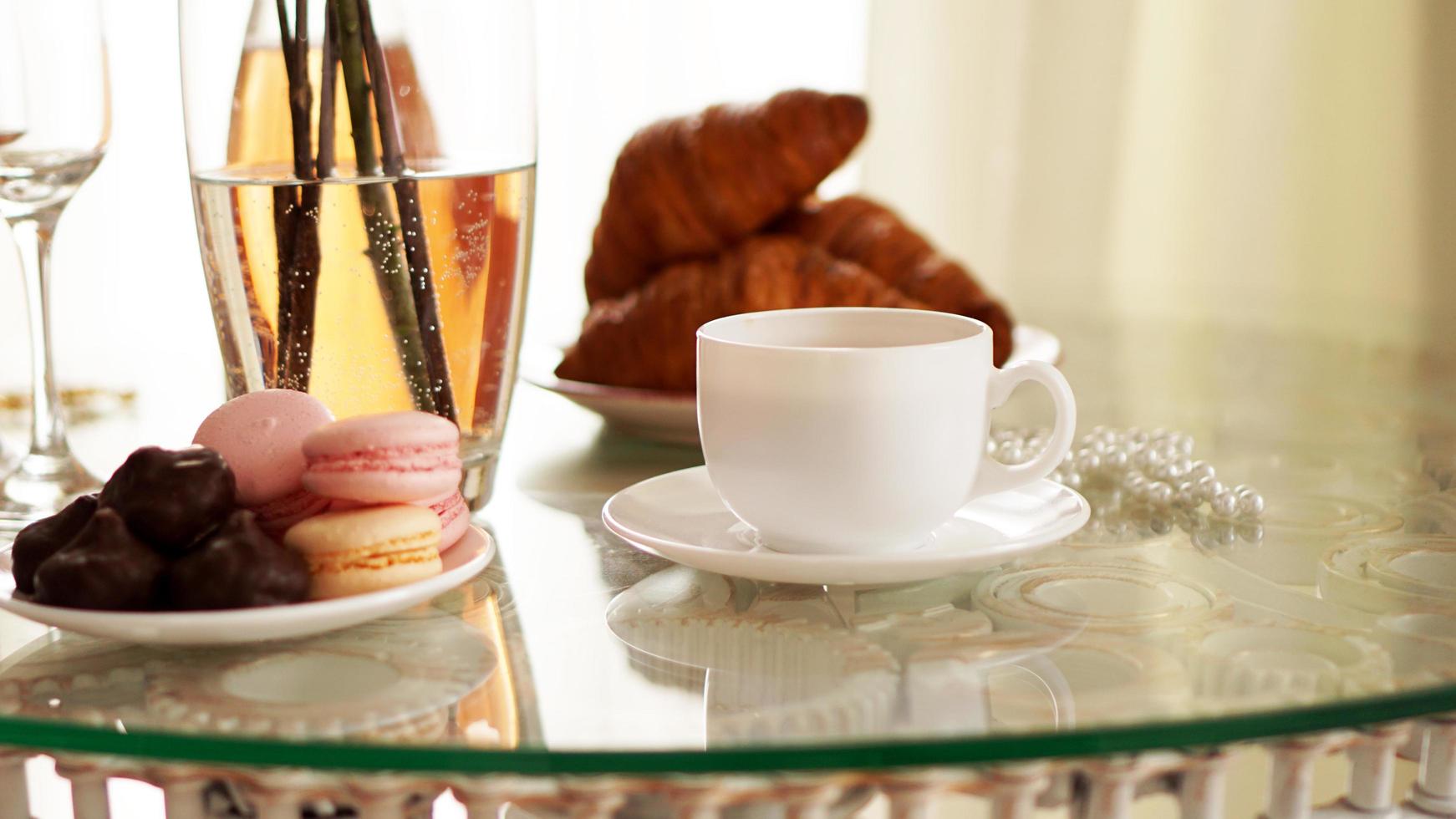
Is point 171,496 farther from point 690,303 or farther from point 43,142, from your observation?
point 690,303

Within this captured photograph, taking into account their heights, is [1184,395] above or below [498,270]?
below

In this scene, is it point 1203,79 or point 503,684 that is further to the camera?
point 1203,79

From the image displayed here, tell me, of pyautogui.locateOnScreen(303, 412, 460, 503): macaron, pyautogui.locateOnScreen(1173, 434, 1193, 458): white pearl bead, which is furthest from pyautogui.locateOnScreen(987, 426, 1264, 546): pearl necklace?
pyautogui.locateOnScreen(303, 412, 460, 503): macaron

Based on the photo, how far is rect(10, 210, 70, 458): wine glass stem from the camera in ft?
2.39

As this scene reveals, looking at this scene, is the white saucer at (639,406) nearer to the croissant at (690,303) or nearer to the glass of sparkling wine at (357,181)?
the croissant at (690,303)

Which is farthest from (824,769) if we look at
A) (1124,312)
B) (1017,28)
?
(1017,28)

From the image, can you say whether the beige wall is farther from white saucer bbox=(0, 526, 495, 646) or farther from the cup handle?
white saucer bbox=(0, 526, 495, 646)

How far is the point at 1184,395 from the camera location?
0.99m

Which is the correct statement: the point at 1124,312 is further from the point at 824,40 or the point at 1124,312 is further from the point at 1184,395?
the point at 824,40

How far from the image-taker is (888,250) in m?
1.02

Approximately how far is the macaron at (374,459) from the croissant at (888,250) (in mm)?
519

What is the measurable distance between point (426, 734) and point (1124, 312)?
1.08 metres

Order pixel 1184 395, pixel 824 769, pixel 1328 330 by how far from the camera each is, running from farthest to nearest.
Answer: pixel 1328 330
pixel 1184 395
pixel 824 769

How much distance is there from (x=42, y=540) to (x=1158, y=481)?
51cm
